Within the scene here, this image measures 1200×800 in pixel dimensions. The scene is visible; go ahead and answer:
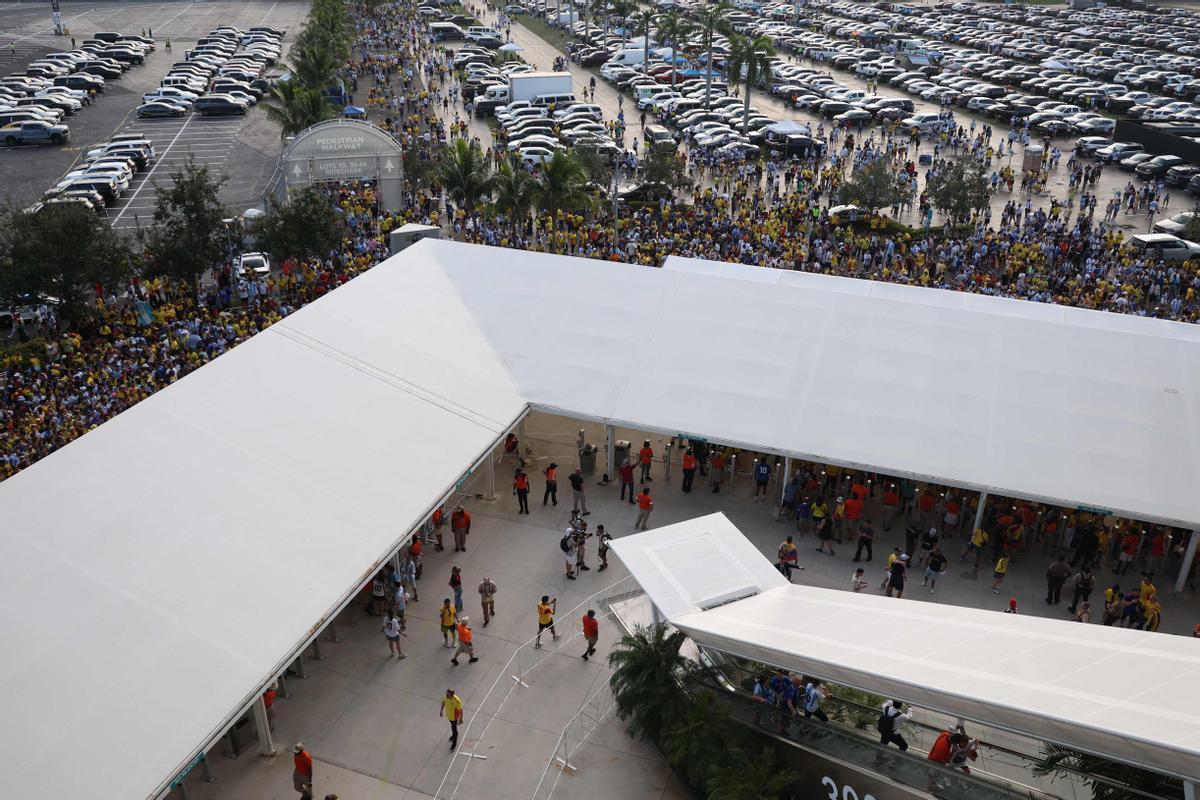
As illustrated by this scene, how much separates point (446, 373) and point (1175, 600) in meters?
13.8

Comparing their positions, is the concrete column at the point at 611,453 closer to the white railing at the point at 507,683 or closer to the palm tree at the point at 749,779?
the white railing at the point at 507,683

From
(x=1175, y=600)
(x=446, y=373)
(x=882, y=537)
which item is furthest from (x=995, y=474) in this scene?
(x=446, y=373)

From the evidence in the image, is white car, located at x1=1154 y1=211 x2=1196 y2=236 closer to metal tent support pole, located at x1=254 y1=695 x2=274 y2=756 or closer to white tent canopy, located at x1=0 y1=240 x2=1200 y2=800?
white tent canopy, located at x1=0 y1=240 x2=1200 y2=800

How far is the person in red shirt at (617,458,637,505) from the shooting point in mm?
19406

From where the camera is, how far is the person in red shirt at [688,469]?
19.6 metres

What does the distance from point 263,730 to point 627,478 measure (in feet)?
27.9

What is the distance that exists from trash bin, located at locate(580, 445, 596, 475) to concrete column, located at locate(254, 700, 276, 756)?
28.7 ft

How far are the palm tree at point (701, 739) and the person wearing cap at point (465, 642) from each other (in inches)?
152

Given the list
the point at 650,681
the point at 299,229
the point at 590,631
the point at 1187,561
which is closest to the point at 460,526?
the point at 590,631

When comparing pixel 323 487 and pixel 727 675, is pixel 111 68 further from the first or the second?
pixel 727 675

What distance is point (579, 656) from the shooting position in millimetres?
15516

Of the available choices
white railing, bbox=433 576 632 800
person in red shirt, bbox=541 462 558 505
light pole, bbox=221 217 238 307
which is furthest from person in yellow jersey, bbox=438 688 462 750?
light pole, bbox=221 217 238 307

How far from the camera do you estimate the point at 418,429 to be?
17.8m

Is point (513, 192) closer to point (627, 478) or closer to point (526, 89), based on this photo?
point (627, 478)
